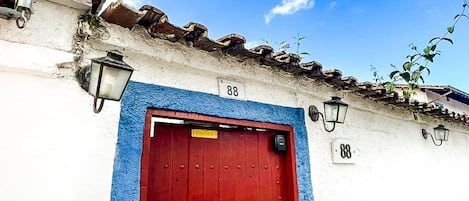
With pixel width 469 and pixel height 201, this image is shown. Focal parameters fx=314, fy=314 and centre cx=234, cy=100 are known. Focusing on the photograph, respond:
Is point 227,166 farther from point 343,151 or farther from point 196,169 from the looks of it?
point 343,151

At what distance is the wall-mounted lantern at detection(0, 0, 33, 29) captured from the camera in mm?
1998

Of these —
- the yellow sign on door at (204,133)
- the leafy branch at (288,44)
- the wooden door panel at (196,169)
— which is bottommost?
the wooden door panel at (196,169)

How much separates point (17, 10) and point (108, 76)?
0.70 m

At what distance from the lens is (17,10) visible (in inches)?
80.2

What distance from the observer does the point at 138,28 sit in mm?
2752

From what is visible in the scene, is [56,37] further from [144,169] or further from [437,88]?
[437,88]

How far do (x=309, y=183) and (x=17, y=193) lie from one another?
2.85 m

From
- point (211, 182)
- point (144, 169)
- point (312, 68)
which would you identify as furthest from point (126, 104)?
point (312, 68)

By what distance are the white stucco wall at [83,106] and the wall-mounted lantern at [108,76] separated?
363mm

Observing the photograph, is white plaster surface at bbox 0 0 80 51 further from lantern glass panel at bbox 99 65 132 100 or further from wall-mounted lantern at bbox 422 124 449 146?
wall-mounted lantern at bbox 422 124 449 146

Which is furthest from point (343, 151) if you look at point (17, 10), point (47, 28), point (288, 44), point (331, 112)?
point (17, 10)

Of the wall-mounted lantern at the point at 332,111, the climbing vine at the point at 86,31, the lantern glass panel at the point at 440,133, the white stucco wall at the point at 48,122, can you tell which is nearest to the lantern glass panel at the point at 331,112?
the wall-mounted lantern at the point at 332,111

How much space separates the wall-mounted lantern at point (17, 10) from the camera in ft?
6.56

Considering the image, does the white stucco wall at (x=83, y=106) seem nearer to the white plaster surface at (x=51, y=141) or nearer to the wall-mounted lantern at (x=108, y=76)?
the white plaster surface at (x=51, y=141)
